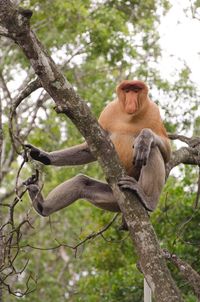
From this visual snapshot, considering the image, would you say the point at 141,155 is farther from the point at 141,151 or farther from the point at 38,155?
the point at 38,155

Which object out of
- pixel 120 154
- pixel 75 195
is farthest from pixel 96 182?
pixel 120 154

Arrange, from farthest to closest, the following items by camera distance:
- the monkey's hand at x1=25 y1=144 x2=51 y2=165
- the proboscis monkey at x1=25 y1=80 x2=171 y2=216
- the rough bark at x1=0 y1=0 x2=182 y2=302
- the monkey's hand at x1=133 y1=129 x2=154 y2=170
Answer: the proboscis monkey at x1=25 y1=80 x2=171 y2=216, the monkey's hand at x1=25 y1=144 x2=51 y2=165, the monkey's hand at x1=133 y1=129 x2=154 y2=170, the rough bark at x1=0 y1=0 x2=182 y2=302

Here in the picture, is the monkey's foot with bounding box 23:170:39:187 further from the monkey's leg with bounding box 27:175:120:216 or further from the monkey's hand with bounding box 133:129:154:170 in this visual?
the monkey's hand with bounding box 133:129:154:170

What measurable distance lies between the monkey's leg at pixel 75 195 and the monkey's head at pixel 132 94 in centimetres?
57

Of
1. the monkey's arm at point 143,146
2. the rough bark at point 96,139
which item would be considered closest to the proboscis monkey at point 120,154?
the monkey's arm at point 143,146

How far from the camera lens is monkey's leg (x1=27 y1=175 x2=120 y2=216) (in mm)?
4656

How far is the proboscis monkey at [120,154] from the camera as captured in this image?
14.6 feet

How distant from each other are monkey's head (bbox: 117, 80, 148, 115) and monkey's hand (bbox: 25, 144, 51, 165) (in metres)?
0.66

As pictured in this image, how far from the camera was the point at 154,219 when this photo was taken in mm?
7535

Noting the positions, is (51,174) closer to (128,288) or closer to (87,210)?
(87,210)

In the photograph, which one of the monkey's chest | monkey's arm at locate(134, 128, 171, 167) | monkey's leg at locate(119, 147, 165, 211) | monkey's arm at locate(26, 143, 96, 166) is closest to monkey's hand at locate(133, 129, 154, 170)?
monkey's arm at locate(134, 128, 171, 167)

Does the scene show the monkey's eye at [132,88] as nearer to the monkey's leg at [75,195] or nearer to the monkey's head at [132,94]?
the monkey's head at [132,94]

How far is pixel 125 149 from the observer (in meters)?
4.62

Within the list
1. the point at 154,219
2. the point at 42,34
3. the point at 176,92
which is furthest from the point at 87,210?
the point at 154,219
